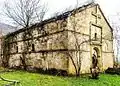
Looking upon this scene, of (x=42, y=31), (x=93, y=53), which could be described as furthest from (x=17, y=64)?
(x=93, y=53)

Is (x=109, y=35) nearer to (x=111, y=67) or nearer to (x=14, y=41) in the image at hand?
(x=111, y=67)

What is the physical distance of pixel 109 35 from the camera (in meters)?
28.3

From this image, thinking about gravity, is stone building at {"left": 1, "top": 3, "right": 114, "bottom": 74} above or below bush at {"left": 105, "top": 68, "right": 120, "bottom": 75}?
above

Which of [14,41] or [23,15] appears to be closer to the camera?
[14,41]

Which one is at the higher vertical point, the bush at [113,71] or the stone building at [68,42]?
the stone building at [68,42]

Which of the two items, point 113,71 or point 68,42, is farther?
A: point 113,71

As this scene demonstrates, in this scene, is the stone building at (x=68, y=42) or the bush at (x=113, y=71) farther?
the bush at (x=113, y=71)

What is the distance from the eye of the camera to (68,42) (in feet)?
67.2

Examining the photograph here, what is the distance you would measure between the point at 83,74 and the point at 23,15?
23.7 m

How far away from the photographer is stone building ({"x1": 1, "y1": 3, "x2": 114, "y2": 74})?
2088 centimetres

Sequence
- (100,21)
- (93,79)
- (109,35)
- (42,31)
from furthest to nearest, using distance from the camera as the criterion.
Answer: (109,35) < (100,21) < (42,31) < (93,79)

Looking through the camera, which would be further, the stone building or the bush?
the bush

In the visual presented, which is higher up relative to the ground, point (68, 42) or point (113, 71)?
point (68, 42)

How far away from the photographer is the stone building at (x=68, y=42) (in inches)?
822
